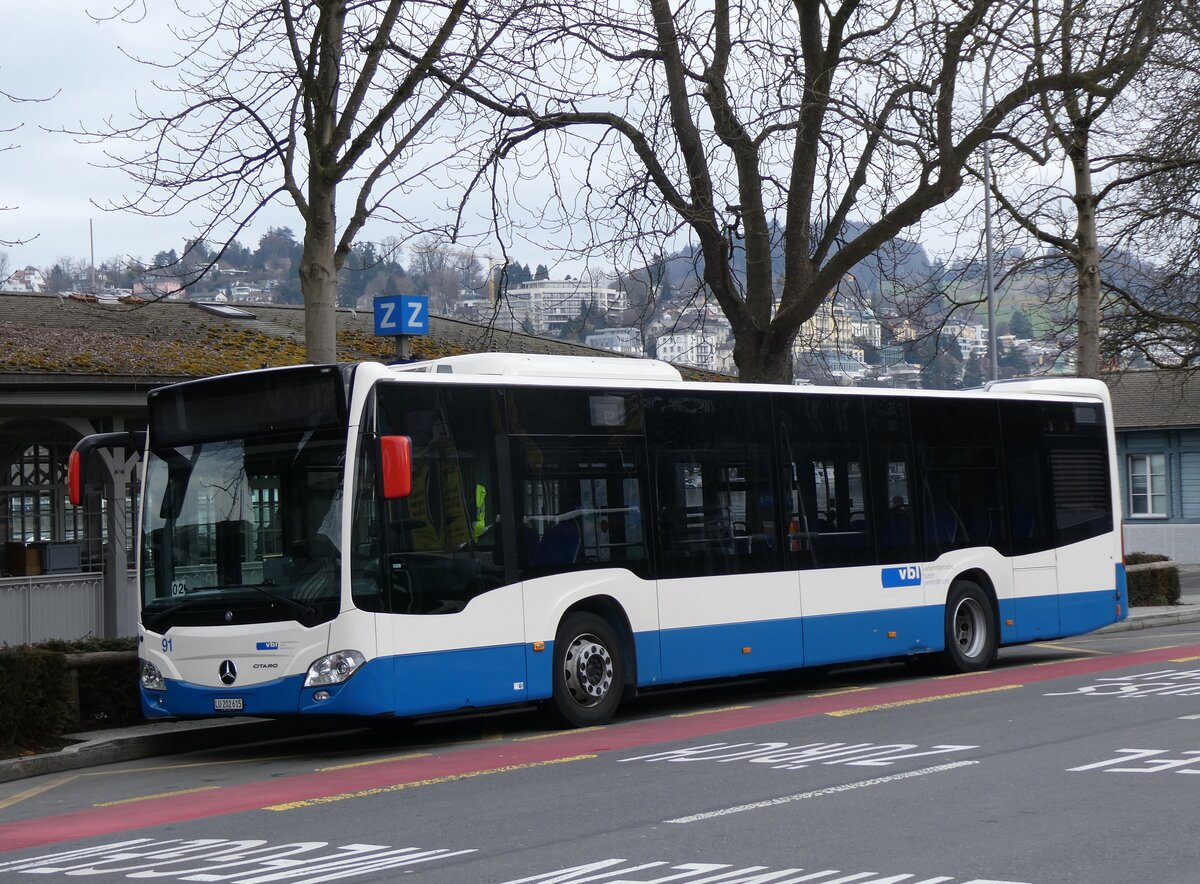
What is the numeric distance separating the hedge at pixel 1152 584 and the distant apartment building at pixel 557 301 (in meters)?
10.7

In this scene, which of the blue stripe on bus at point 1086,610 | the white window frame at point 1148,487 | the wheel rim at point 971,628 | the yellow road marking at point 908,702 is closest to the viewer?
the yellow road marking at point 908,702

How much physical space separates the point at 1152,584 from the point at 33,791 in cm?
2103

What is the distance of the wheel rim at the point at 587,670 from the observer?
13.2 metres

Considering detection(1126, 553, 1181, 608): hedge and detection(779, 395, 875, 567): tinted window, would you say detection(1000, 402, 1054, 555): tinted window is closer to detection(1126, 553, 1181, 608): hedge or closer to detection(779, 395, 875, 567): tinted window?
detection(779, 395, 875, 567): tinted window

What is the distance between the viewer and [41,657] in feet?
41.7

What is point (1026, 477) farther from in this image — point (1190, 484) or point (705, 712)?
point (1190, 484)

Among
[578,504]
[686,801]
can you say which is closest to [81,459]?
[578,504]

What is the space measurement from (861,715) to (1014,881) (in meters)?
6.76

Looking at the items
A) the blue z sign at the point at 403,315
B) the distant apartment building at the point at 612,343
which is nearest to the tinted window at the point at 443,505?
the blue z sign at the point at 403,315

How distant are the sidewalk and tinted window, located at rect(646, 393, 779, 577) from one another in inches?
134

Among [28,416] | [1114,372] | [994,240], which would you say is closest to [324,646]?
[28,416]

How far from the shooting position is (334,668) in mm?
11594

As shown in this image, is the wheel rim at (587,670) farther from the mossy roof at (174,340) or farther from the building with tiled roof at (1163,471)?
the building with tiled roof at (1163,471)

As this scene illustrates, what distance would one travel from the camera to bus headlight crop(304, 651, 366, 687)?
37.9 feet
